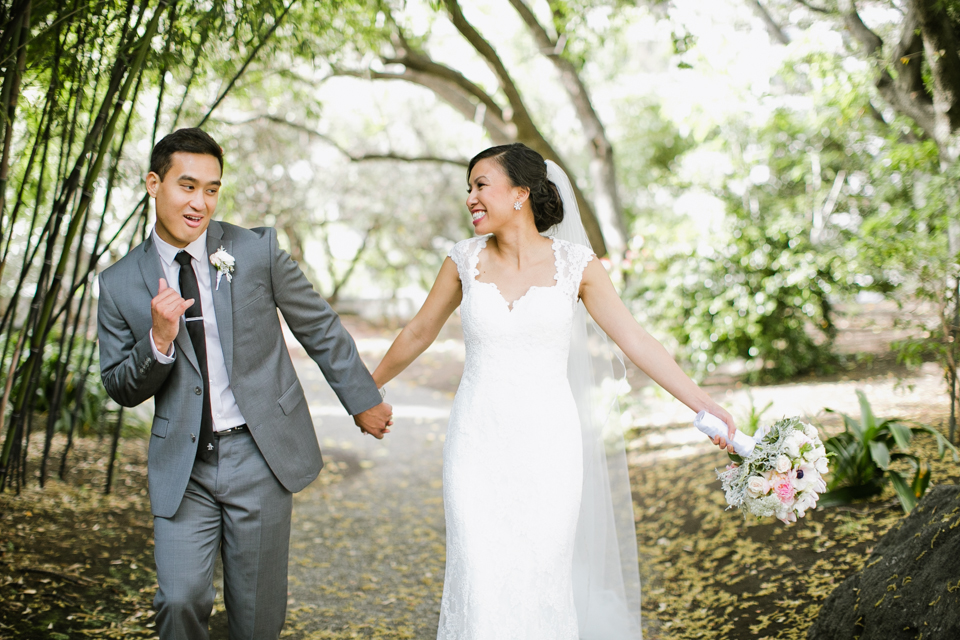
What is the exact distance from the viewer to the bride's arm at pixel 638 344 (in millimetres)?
2766

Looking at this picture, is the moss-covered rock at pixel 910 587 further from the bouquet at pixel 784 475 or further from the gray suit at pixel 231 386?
the gray suit at pixel 231 386

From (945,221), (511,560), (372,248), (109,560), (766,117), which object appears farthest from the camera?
(372,248)

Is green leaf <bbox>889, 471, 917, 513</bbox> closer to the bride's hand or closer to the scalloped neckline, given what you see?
the bride's hand

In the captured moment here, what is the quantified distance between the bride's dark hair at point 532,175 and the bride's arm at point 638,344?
314 millimetres

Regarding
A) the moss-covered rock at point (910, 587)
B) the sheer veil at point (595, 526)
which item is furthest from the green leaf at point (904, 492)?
the sheer veil at point (595, 526)

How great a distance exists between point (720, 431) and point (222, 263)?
1.82 m

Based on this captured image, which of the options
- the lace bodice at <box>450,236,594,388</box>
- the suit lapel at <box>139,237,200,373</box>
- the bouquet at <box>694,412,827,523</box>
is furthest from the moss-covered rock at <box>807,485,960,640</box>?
the suit lapel at <box>139,237,200,373</box>

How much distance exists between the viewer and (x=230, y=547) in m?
2.54

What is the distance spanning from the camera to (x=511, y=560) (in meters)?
2.69

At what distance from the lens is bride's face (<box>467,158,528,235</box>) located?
2869 mm

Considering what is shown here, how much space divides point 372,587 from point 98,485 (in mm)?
2253

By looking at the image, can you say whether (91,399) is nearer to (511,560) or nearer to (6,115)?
(6,115)

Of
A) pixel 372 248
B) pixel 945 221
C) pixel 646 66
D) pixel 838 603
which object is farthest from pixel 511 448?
pixel 646 66

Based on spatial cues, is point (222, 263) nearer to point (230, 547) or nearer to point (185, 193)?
point (185, 193)
